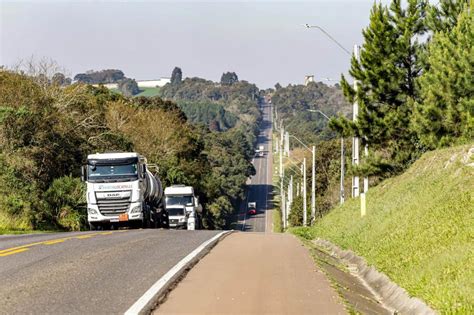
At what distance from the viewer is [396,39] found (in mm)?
44938

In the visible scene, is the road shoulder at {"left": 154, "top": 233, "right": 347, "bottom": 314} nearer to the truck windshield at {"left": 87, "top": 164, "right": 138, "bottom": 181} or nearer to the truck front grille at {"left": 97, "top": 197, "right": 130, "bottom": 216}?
the truck windshield at {"left": 87, "top": 164, "right": 138, "bottom": 181}

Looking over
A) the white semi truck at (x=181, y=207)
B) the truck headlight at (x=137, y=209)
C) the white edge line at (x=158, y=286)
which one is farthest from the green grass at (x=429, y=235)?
the white semi truck at (x=181, y=207)

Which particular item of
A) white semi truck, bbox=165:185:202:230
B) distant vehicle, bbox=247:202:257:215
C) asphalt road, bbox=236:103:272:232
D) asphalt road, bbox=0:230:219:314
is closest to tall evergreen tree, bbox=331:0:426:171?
white semi truck, bbox=165:185:202:230

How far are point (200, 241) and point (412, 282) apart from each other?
9366 mm

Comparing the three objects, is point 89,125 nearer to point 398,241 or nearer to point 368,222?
point 368,222

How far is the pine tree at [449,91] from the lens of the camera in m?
35.6

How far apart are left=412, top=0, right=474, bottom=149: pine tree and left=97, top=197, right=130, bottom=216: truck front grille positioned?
46.8 ft

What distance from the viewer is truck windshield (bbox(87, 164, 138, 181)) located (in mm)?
34844

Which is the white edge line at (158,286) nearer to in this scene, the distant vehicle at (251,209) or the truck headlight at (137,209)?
the truck headlight at (137,209)

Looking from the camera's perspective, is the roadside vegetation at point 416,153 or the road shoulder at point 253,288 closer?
the road shoulder at point 253,288

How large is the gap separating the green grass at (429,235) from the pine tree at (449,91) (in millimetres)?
5341

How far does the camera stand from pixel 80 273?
1344 centimetres

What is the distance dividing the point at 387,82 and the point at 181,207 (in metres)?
15.5

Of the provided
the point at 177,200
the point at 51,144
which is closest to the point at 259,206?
the point at 177,200
